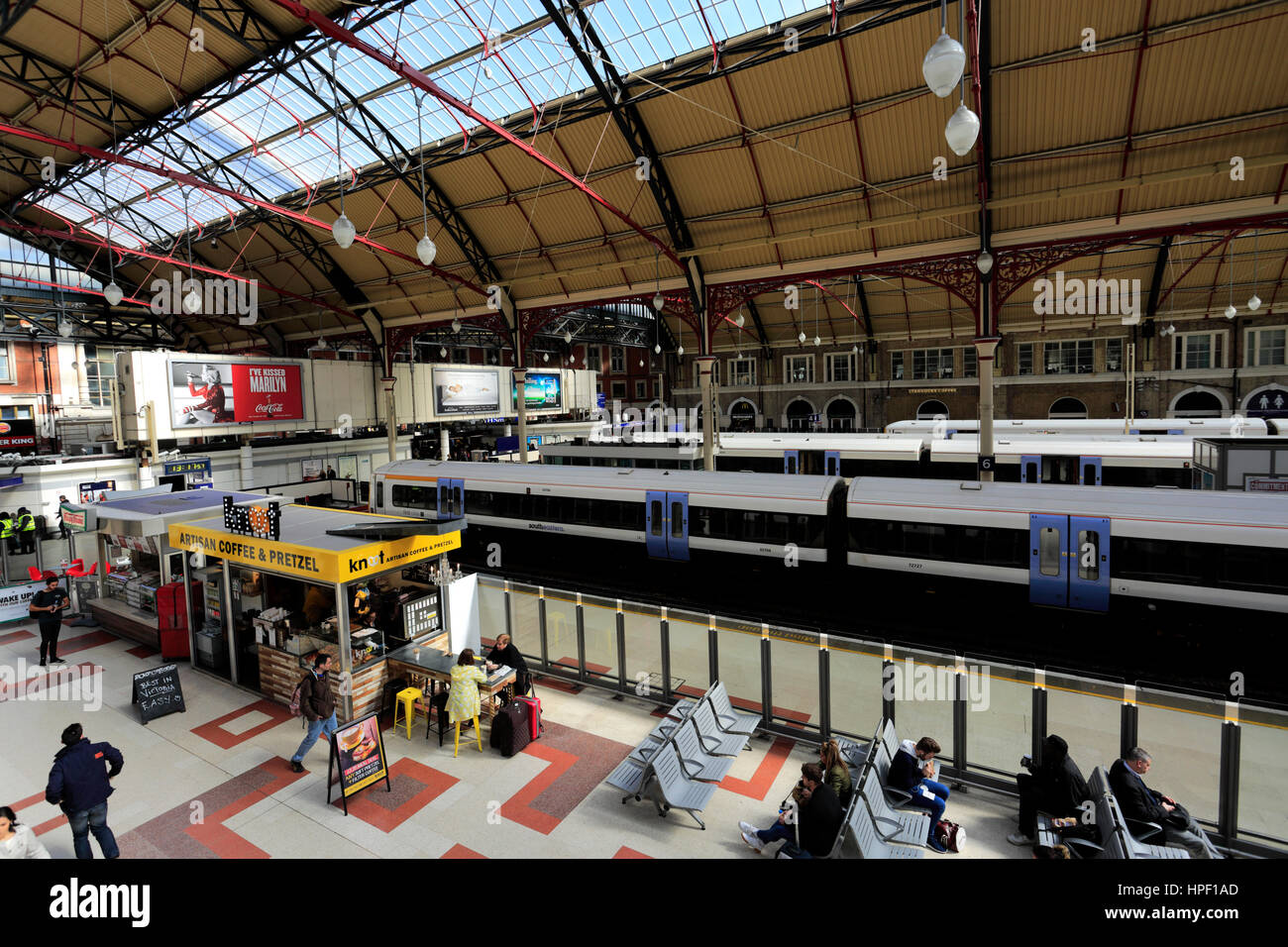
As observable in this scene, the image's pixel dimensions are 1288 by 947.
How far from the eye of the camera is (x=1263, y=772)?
20.3ft

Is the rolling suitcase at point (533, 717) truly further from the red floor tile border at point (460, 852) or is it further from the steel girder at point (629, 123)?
the steel girder at point (629, 123)

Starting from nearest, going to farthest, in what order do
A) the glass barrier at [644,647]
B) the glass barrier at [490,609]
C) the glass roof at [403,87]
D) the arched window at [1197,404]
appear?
the glass barrier at [644,647] → the glass barrier at [490,609] → the glass roof at [403,87] → the arched window at [1197,404]

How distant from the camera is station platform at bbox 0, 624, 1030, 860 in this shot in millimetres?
6660

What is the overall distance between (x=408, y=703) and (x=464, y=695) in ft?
3.72

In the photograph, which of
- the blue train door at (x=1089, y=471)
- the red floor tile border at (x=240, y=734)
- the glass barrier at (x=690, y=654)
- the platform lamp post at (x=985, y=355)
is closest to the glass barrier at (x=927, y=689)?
the glass barrier at (x=690, y=654)

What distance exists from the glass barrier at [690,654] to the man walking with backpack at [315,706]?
4.56 metres

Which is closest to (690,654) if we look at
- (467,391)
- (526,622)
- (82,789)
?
(526,622)

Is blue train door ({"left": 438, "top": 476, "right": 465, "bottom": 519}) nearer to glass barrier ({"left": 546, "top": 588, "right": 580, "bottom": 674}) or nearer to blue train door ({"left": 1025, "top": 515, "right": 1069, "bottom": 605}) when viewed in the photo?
glass barrier ({"left": 546, "top": 588, "right": 580, "bottom": 674})

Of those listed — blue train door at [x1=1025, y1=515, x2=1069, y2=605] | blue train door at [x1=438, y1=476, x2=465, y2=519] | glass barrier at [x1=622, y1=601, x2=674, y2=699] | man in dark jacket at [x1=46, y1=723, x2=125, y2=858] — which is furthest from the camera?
blue train door at [x1=438, y1=476, x2=465, y2=519]

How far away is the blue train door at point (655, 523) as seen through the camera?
1574cm

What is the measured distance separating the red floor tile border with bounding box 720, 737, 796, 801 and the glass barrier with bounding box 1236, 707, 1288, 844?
4.48m

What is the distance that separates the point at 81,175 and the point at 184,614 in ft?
85.3

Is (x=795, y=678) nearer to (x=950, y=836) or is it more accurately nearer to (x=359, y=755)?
(x=950, y=836)

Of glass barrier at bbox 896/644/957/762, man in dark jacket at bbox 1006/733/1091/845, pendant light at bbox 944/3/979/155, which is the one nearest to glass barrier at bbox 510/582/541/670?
glass barrier at bbox 896/644/957/762
